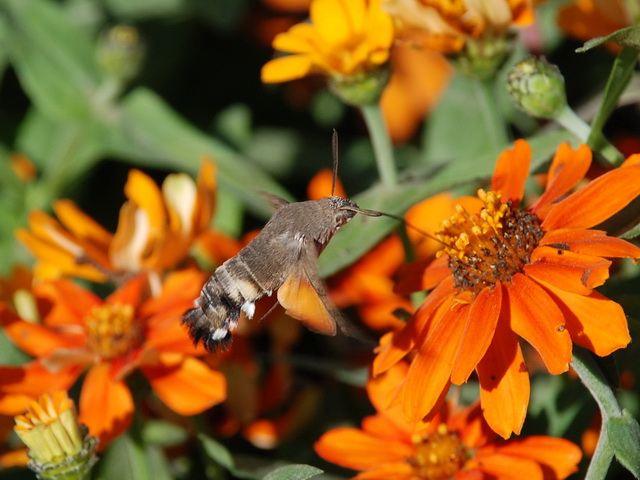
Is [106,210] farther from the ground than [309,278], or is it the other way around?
[309,278]

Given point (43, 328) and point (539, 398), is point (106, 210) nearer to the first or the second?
point (43, 328)

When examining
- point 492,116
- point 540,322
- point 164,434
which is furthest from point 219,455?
point 492,116

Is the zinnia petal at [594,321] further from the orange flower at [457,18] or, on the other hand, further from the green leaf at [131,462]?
the green leaf at [131,462]

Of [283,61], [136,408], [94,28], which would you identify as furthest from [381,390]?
[94,28]

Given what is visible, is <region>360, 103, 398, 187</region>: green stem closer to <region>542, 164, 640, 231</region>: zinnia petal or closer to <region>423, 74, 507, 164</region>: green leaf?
<region>423, 74, 507, 164</region>: green leaf

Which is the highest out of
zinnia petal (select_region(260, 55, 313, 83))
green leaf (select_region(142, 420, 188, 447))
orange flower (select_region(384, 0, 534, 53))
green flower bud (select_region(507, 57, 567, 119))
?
zinnia petal (select_region(260, 55, 313, 83))

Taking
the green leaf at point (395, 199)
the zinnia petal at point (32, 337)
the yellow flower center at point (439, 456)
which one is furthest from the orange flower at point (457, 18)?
the zinnia petal at point (32, 337)

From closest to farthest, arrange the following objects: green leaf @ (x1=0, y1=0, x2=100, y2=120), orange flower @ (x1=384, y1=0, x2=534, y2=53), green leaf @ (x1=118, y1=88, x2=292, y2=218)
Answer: orange flower @ (x1=384, y1=0, x2=534, y2=53) < green leaf @ (x1=118, y1=88, x2=292, y2=218) < green leaf @ (x1=0, y1=0, x2=100, y2=120)

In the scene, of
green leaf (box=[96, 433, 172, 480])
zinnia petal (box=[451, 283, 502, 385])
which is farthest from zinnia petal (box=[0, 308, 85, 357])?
zinnia petal (box=[451, 283, 502, 385])
